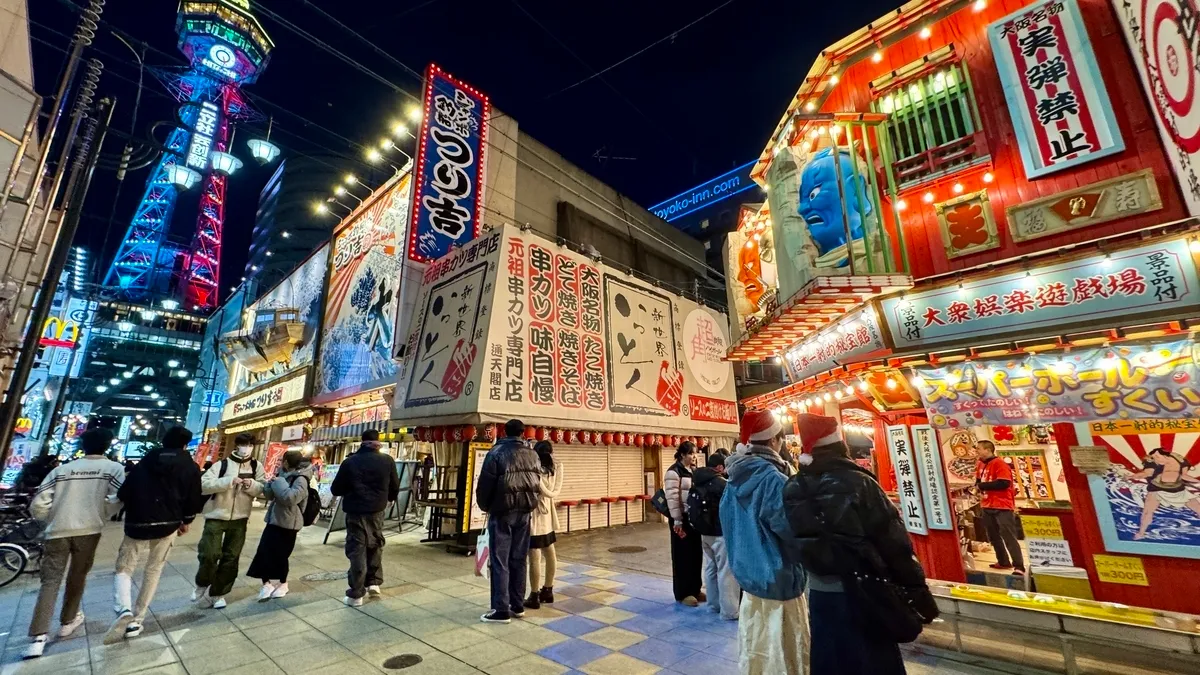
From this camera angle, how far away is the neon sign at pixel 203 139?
1670 inches

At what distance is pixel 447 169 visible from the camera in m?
13.4

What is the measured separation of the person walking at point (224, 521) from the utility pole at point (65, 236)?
4.00m

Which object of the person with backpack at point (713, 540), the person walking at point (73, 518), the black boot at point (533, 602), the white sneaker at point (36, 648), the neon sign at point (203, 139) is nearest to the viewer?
the white sneaker at point (36, 648)

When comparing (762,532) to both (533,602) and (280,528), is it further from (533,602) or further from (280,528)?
(280,528)

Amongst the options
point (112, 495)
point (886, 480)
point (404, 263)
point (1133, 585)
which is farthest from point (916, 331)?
point (404, 263)

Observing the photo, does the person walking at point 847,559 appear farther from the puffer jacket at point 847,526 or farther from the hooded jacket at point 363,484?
the hooded jacket at point 363,484

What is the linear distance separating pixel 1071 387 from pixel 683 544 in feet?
16.3

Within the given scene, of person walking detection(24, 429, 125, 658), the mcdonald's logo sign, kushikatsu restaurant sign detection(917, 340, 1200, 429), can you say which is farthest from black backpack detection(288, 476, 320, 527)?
the mcdonald's logo sign

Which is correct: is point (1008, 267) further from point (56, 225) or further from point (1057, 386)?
point (56, 225)

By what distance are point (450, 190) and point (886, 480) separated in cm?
1346

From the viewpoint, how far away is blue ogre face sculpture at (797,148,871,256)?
6746mm

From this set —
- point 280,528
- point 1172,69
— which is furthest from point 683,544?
point 1172,69

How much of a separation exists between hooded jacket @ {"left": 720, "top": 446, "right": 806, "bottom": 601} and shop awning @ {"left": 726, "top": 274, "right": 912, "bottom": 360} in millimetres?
3532

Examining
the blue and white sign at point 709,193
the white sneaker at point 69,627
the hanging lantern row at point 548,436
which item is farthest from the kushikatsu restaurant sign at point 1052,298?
the blue and white sign at point 709,193
